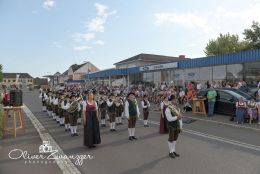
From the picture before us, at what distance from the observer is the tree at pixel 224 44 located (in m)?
57.5

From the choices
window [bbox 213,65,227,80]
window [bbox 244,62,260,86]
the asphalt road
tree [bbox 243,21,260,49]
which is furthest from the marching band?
tree [bbox 243,21,260,49]

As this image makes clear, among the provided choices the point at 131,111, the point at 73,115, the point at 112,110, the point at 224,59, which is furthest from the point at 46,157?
the point at 224,59

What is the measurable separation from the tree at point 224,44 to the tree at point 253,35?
5664 millimetres

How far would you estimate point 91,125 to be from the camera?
9.48 metres

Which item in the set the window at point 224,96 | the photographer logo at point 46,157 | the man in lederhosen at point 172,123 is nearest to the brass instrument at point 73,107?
the photographer logo at point 46,157

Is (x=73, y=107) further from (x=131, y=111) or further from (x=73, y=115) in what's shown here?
(x=131, y=111)

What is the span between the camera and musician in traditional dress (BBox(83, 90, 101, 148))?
934cm

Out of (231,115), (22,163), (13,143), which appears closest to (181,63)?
(231,115)

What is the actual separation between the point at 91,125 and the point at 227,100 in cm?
887

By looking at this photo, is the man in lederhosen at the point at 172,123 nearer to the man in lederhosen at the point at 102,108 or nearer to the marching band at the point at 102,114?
the marching band at the point at 102,114

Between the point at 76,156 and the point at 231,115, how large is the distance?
9554 mm

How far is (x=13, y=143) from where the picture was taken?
10.3 meters

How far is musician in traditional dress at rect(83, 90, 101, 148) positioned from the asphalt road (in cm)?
27

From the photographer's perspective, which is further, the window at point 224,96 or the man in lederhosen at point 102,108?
the window at point 224,96
